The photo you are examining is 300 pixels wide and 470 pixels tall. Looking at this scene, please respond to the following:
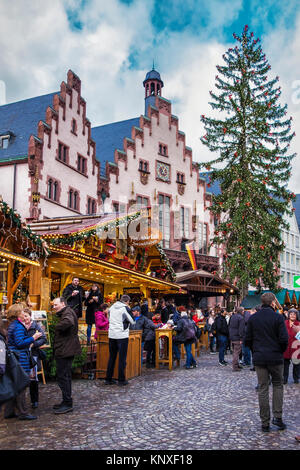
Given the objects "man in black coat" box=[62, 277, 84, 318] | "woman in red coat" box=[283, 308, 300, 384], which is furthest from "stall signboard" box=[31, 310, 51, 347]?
"woman in red coat" box=[283, 308, 300, 384]

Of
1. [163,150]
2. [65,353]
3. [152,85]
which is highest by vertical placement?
[152,85]

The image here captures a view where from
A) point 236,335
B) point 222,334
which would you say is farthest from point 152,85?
point 236,335

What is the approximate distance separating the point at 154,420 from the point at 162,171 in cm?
3241

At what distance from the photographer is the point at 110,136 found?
4212 centimetres

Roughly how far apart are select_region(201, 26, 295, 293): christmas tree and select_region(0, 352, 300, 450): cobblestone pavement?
18.0 metres

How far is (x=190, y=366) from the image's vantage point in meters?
14.2

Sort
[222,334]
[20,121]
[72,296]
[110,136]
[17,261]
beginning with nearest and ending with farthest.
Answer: [72,296] < [17,261] < [222,334] < [20,121] < [110,136]

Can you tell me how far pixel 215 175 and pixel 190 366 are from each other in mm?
18068

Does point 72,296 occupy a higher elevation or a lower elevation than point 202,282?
lower

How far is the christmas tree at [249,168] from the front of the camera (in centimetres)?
2866

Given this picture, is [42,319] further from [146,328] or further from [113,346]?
[146,328]

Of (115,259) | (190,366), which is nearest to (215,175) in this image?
(115,259)

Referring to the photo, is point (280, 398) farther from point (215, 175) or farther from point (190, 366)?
point (215, 175)

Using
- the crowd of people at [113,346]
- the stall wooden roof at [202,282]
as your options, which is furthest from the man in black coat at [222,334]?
the stall wooden roof at [202,282]
